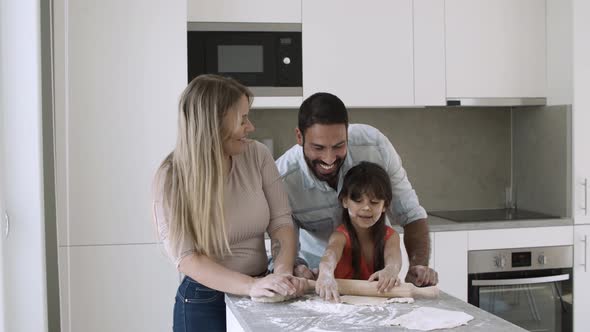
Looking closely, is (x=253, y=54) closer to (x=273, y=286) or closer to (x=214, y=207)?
(x=214, y=207)

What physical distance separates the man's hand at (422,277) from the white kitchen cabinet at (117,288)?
4.71 feet

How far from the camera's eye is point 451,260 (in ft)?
11.3

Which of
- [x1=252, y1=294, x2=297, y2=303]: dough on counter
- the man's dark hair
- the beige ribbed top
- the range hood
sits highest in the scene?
the range hood

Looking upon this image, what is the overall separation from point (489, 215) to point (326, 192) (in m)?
1.93

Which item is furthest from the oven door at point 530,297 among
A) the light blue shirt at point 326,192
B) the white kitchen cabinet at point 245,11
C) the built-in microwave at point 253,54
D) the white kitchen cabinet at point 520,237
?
the white kitchen cabinet at point 245,11

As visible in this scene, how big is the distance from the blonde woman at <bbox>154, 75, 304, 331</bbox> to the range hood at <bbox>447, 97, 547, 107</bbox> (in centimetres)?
198

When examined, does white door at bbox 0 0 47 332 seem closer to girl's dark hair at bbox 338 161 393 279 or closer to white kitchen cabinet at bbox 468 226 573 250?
girl's dark hair at bbox 338 161 393 279

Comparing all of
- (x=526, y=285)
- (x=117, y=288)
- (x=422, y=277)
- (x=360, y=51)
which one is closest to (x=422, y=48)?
(x=360, y=51)

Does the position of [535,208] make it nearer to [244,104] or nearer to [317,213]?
[317,213]

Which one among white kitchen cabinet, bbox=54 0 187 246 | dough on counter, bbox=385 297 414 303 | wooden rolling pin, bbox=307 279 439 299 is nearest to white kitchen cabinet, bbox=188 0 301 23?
white kitchen cabinet, bbox=54 0 187 246

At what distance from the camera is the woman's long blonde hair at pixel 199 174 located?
1.73 metres

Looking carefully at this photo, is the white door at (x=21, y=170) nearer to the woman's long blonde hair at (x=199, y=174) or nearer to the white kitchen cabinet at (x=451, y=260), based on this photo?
the woman's long blonde hair at (x=199, y=174)

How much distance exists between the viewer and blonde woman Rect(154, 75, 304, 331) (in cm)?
174

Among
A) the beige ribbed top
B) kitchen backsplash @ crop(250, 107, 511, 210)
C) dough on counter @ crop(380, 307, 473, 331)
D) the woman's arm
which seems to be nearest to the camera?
dough on counter @ crop(380, 307, 473, 331)
